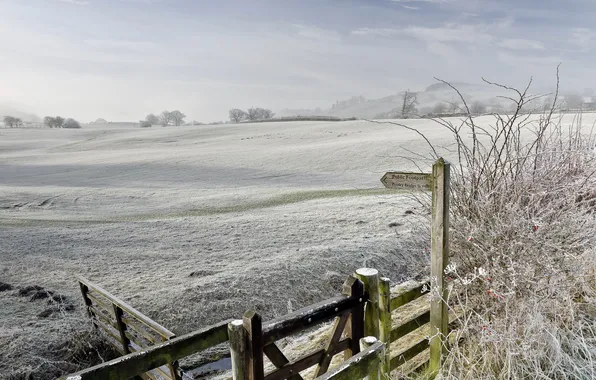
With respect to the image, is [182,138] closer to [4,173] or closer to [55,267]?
[4,173]

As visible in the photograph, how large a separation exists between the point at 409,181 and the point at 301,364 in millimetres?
2060

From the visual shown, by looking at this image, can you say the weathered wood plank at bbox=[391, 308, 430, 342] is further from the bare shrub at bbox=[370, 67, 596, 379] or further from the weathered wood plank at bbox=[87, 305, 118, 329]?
the weathered wood plank at bbox=[87, 305, 118, 329]

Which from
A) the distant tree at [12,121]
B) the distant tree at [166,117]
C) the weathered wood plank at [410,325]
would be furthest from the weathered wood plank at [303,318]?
the distant tree at [166,117]

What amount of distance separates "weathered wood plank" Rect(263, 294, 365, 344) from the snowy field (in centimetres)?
282

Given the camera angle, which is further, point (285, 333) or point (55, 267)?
point (55, 267)

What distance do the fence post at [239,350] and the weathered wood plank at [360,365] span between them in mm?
577

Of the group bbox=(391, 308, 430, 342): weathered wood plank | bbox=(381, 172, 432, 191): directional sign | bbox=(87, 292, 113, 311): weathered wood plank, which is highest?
bbox=(381, 172, 432, 191): directional sign

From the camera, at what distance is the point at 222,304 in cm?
772

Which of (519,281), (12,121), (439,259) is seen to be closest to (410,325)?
(439,259)

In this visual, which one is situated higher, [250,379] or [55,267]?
[250,379]

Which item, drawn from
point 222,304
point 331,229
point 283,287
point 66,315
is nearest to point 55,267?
point 66,315

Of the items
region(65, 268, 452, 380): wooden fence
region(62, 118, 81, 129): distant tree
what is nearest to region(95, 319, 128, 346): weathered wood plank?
region(65, 268, 452, 380): wooden fence

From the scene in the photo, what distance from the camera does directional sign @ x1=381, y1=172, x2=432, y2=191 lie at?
4289 millimetres

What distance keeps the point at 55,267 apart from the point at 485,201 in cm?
909
